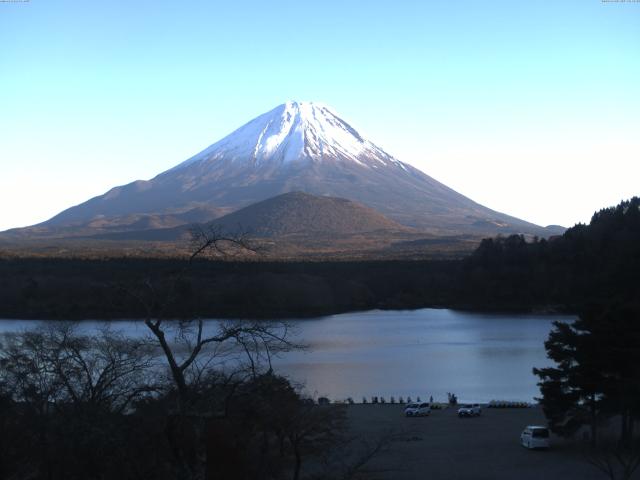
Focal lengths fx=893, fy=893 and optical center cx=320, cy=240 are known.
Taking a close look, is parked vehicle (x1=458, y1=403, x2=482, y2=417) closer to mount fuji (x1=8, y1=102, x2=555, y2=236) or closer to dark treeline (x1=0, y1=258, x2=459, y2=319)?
dark treeline (x1=0, y1=258, x2=459, y2=319)

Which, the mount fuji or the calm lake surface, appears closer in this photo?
the calm lake surface

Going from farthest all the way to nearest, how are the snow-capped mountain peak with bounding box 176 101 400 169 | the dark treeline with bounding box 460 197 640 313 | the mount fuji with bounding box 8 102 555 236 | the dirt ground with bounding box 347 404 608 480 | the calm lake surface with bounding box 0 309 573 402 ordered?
1. the snow-capped mountain peak with bounding box 176 101 400 169
2. the mount fuji with bounding box 8 102 555 236
3. the dark treeline with bounding box 460 197 640 313
4. the calm lake surface with bounding box 0 309 573 402
5. the dirt ground with bounding box 347 404 608 480

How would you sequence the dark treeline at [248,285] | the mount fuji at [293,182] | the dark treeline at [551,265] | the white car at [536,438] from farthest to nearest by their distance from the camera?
the mount fuji at [293,182], the dark treeline at [551,265], the dark treeline at [248,285], the white car at [536,438]

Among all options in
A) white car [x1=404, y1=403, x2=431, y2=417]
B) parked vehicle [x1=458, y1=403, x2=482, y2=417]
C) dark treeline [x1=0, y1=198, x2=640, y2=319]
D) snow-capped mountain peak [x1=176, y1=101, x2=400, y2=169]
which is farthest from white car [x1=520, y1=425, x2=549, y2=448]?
snow-capped mountain peak [x1=176, y1=101, x2=400, y2=169]

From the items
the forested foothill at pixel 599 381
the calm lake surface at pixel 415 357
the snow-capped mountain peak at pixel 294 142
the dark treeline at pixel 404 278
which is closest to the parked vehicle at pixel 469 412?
the forested foothill at pixel 599 381

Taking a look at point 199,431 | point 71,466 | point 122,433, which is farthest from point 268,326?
point 71,466

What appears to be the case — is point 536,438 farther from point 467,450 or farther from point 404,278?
point 404,278

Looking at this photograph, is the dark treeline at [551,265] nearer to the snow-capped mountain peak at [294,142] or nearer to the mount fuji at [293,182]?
the mount fuji at [293,182]
